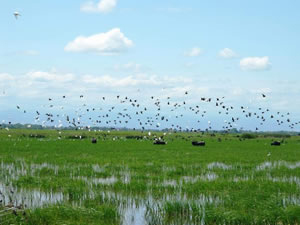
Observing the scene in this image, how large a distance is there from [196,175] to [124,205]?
743 centimetres

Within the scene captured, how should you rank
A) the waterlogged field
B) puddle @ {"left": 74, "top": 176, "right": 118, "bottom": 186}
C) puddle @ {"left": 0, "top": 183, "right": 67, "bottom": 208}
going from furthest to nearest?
1. puddle @ {"left": 74, "top": 176, "right": 118, "bottom": 186}
2. puddle @ {"left": 0, "top": 183, "right": 67, "bottom": 208}
3. the waterlogged field

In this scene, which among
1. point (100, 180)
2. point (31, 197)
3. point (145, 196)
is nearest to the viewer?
point (31, 197)

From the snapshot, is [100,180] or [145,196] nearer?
[145,196]

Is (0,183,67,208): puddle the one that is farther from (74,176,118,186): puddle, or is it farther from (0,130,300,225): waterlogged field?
(74,176,118,186): puddle

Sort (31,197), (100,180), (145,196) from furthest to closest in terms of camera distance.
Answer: (100,180) < (145,196) < (31,197)

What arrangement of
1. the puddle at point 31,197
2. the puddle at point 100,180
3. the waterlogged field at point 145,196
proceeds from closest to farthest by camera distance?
the waterlogged field at point 145,196, the puddle at point 31,197, the puddle at point 100,180

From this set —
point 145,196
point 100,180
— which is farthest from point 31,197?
point 100,180

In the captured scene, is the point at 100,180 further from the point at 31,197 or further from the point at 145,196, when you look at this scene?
the point at 31,197

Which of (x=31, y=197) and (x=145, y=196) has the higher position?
(x=31, y=197)

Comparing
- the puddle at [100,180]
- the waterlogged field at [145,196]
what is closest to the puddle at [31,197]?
the waterlogged field at [145,196]

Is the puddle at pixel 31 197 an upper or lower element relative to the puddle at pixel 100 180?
lower

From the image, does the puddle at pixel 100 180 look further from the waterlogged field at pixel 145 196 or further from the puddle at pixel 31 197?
the puddle at pixel 31 197

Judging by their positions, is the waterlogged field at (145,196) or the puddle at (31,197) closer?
the waterlogged field at (145,196)

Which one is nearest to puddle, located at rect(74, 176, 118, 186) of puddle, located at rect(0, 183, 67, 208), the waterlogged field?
the waterlogged field
